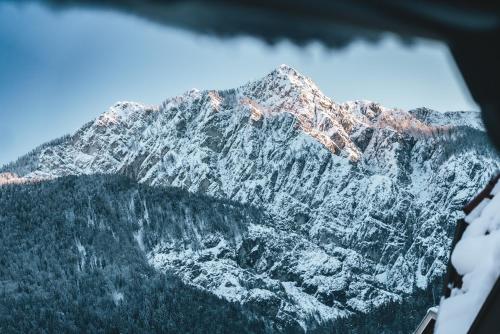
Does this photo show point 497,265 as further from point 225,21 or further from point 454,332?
point 225,21

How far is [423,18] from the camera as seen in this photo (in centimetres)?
→ 157

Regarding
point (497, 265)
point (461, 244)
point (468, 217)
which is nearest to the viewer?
point (497, 265)

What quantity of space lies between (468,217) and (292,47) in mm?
9788

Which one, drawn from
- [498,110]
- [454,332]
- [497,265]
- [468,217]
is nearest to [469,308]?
[454,332]

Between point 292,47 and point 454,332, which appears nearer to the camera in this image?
point 292,47

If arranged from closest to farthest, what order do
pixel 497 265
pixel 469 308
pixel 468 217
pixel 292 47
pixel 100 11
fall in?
pixel 100 11, pixel 292 47, pixel 497 265, pixel 469 308, pixel 468 217

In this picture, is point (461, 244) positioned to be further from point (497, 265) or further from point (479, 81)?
point (479, 81)

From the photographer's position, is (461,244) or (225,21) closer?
(225,21)

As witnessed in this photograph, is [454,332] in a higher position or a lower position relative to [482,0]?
lower

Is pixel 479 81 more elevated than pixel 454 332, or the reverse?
pixel 479 81

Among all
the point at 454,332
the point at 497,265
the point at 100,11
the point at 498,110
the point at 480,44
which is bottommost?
the point at 454,332

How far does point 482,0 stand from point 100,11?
2.57 feet

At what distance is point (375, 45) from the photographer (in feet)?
5.46

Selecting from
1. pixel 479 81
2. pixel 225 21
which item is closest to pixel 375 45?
pixel 479 81
